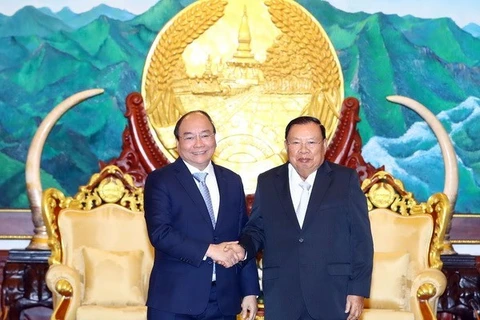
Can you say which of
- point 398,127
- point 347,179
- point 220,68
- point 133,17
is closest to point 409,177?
point 398,127

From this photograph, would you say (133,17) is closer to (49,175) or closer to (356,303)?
(49,175)

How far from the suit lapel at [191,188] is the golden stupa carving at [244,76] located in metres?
2.83

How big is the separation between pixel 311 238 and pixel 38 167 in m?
3.12

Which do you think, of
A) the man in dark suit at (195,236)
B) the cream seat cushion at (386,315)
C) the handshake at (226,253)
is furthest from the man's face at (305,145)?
the cream seat cushion at (386,315)

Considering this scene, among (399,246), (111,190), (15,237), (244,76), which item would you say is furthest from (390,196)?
(15,237)

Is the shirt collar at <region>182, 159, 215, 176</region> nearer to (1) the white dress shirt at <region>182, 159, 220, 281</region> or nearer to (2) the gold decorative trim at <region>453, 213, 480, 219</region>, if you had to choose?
(1) the white dress shirt at <region>182, 159, 220, 281</region>

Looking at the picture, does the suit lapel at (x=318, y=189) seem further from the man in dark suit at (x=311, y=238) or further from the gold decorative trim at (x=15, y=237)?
the gold decorative trim at (x=15, y=237)

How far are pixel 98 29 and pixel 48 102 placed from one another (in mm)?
627

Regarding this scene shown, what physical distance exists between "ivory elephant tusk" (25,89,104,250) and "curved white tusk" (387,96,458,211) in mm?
2360

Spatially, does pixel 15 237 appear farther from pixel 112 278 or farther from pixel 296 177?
pixel 296 177

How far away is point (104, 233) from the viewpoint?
240 inches

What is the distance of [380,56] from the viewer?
266 inches

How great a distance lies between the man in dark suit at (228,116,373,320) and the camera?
12.0 feet

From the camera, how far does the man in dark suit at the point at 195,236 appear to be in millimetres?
3643
